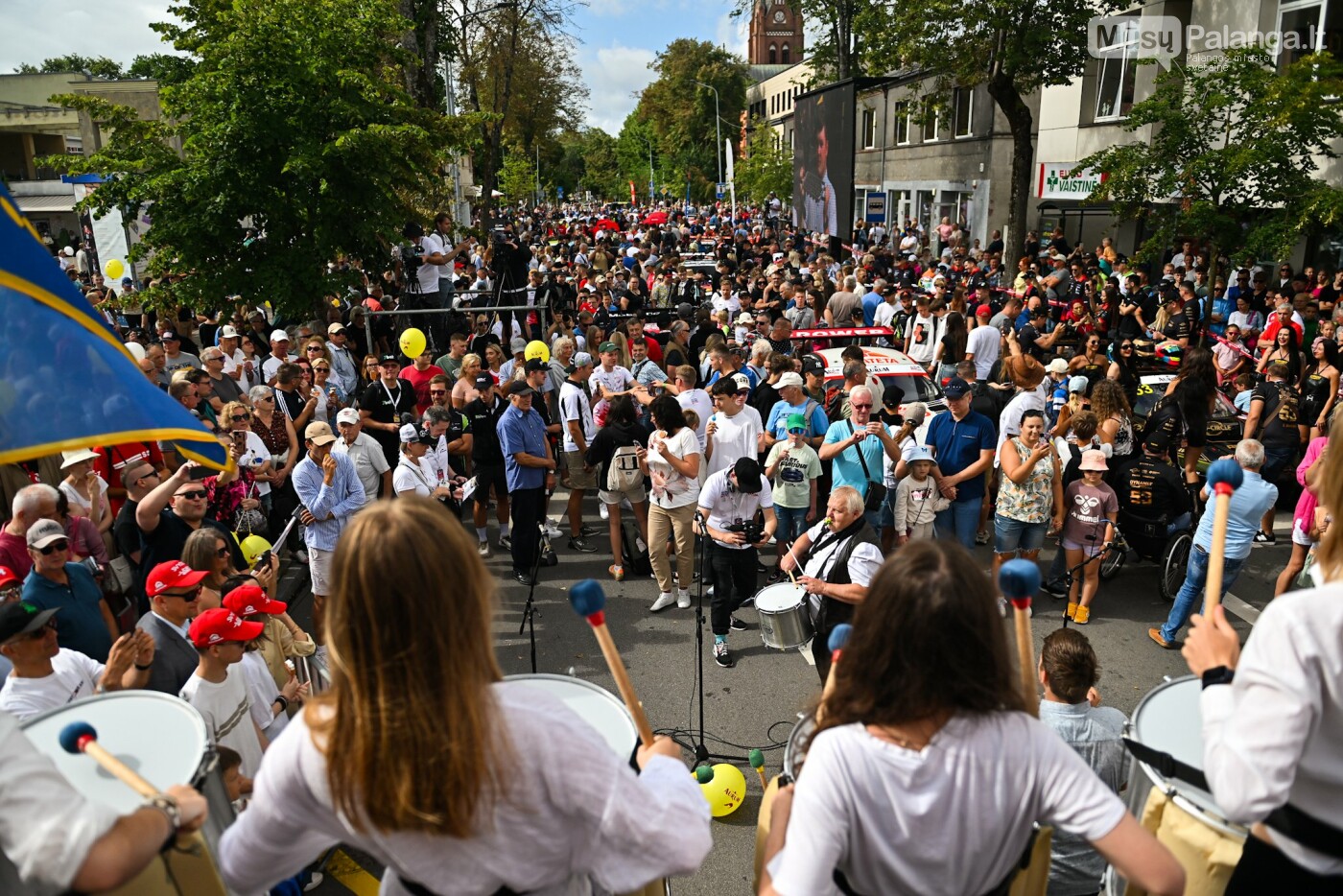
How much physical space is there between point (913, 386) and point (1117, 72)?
17.0 metres

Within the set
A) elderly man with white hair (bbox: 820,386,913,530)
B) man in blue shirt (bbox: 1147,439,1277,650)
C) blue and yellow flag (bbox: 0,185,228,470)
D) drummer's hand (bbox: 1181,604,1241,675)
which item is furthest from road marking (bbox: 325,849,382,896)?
man in blue shirt (bbox: 1147,439,1277,650)

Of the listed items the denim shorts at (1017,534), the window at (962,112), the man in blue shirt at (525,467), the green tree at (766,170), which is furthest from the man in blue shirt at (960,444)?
the green tree at (766,170)

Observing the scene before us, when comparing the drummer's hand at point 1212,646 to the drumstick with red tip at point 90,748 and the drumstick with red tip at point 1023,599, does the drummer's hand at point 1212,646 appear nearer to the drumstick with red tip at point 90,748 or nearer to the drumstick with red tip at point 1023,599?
the drumstick with red tip at point 1023,599

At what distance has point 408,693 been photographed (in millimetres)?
1569

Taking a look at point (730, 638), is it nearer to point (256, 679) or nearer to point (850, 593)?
point (850, 593)

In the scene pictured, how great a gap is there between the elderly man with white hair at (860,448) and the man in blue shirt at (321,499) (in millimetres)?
3711

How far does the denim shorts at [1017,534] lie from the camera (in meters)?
7.16

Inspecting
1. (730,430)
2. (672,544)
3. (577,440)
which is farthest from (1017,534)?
(577,440)

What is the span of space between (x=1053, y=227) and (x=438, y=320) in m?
19.7

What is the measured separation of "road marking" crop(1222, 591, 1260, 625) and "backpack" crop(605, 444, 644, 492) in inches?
194

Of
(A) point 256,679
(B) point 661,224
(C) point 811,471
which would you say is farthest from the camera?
(B) point 661,224

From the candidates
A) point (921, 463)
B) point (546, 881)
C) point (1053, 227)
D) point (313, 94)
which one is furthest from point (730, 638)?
point (1053, 227)

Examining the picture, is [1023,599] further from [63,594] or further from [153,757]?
[63,594]

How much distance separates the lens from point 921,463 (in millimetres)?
7000
